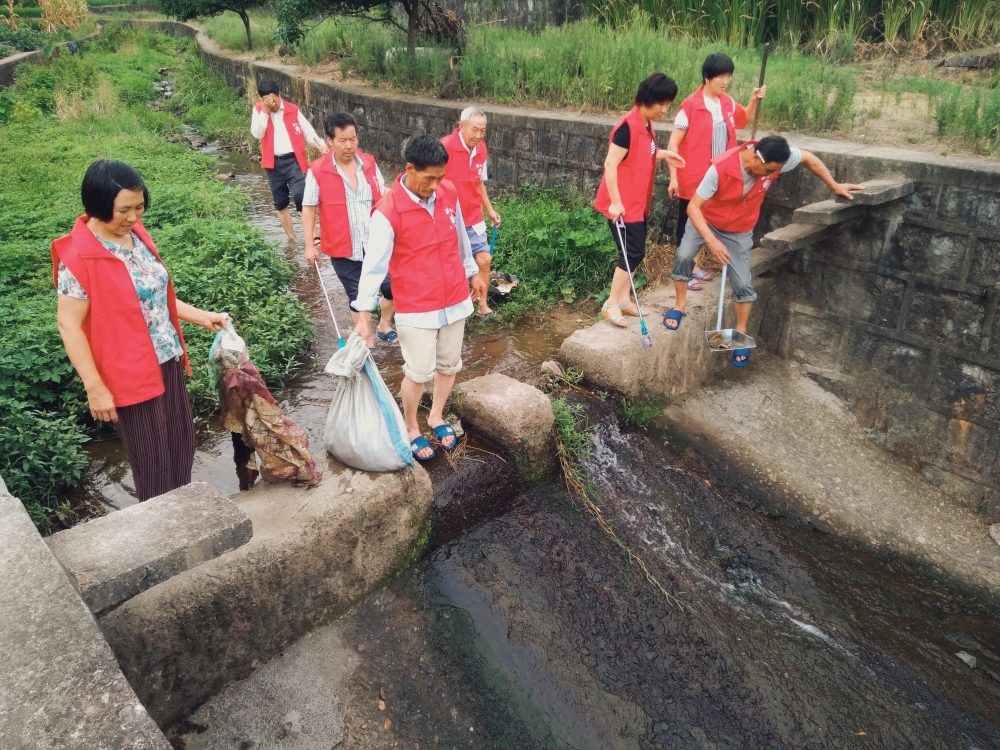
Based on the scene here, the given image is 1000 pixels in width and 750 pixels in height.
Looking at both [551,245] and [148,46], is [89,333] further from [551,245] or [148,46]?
[148,46]

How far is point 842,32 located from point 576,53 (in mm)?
3802

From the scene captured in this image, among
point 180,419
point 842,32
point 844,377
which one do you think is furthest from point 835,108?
point 180,419

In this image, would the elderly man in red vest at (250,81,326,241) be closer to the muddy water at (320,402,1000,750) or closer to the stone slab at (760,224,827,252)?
the stone slab at (760,224,827,252)

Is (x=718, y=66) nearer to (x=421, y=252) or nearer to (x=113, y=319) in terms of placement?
(x=421, y=252)

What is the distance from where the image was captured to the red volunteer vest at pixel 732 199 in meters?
4.72

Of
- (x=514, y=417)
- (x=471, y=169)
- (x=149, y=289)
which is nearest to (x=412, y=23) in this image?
(x=471, y=169)

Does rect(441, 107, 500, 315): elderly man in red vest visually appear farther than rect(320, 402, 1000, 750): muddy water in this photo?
Yes

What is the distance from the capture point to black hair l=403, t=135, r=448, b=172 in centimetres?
341

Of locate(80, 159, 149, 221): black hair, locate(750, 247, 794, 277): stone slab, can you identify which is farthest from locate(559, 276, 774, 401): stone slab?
locate(80, 159, 149, 221): black hair

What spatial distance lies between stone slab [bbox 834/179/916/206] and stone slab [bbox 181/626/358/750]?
4.29m

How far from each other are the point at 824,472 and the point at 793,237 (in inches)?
68.7

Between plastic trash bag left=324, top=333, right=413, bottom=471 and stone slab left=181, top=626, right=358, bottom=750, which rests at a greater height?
plastic trash bag left=324, top=333, right=413, bottom=471

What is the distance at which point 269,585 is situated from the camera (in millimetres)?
3104

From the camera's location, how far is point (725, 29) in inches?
394
